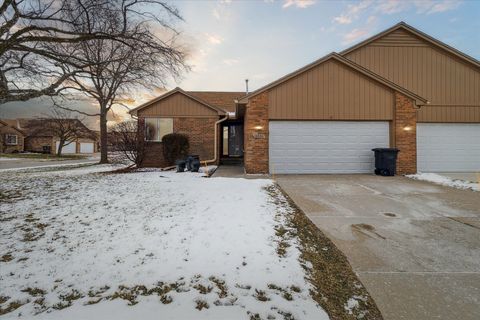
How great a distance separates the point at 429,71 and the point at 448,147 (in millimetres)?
4017

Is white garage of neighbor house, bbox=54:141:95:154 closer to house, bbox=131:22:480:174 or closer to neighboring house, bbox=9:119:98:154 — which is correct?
neighboring house, bbox=9:119:98:154

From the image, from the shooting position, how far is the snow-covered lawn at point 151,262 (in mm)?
2225

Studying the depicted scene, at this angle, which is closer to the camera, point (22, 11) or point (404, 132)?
point (22, 11)

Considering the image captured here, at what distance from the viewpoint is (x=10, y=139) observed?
41.8 meters

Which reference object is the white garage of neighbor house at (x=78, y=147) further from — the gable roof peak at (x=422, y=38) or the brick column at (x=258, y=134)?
the gable roof peak at (x=422, y=38)

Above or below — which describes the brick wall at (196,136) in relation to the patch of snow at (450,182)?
Answer: above

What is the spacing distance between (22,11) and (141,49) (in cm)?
348

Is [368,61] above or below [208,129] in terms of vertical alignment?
above

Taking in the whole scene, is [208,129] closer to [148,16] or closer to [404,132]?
[148,16]

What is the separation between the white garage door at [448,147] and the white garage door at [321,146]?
2770 mm

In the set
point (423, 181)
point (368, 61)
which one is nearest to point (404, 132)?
point (423, 181)

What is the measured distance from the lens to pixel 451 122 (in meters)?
11.8

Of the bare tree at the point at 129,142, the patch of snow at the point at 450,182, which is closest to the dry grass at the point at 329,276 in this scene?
the patch of snow at the point at 450,182

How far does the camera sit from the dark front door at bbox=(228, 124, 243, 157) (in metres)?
19.8
